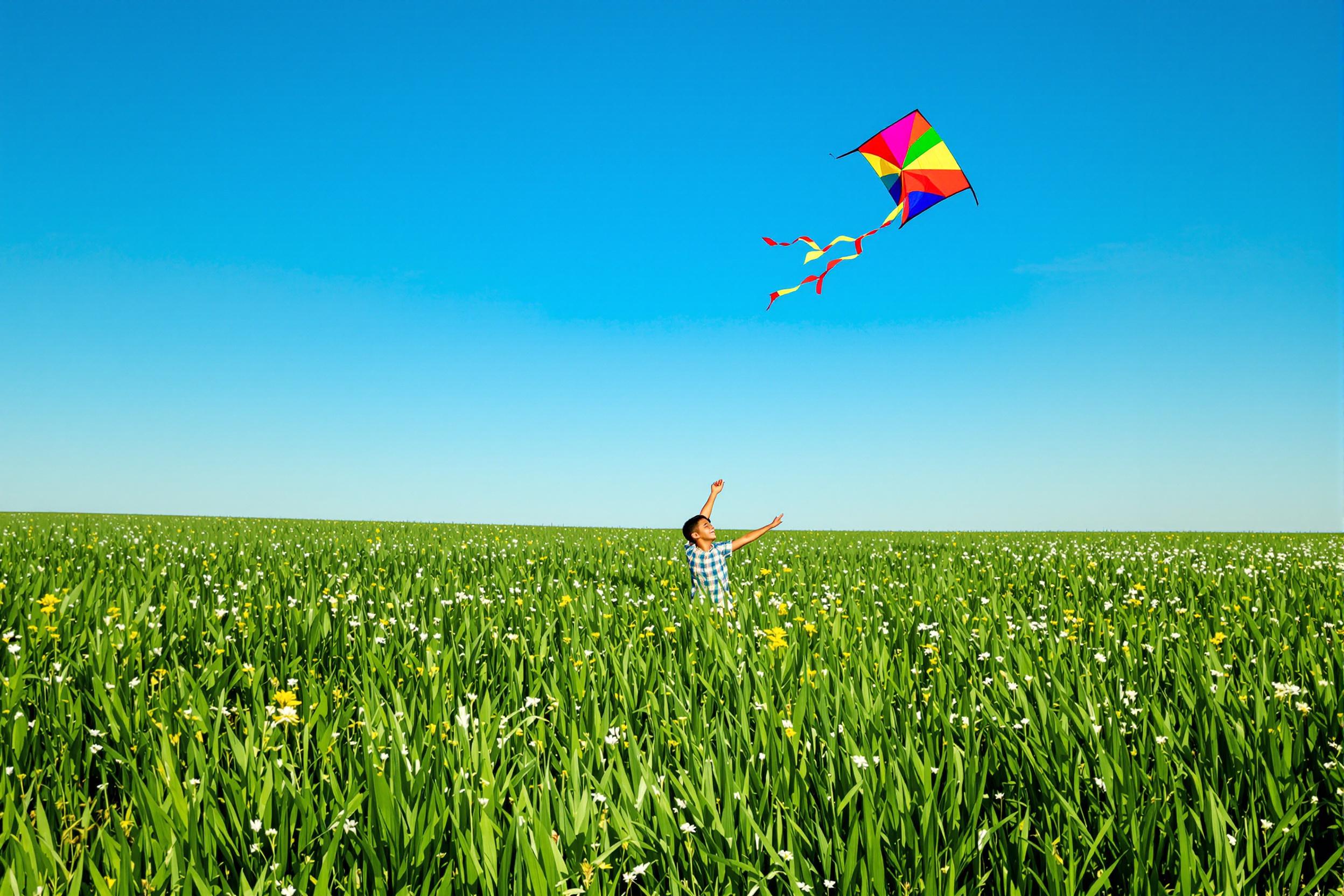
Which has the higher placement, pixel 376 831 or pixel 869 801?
pixel 869 801

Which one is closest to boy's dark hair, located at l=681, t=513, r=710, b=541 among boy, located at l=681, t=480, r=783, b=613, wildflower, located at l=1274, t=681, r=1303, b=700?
boy, located at l=681, t=480, r=783, b=613

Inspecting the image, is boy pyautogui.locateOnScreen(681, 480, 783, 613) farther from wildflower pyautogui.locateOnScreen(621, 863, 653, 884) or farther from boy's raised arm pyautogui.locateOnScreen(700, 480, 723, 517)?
wildflower pyautogui.locateOnScreen(621, 863, 653, 884)

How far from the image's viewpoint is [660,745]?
3.53 meters

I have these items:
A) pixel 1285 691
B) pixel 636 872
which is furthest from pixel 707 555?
pixel 636 872

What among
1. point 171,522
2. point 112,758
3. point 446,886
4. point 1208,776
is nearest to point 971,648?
point 1208,776

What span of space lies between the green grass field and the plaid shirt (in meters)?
0.88

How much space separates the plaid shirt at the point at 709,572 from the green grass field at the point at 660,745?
88cm

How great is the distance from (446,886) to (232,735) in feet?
5.11

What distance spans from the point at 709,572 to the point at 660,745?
4445 millimetres

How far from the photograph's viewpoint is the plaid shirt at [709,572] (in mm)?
7879

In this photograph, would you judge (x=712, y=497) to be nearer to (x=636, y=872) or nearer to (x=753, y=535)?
(x=753, y=535)

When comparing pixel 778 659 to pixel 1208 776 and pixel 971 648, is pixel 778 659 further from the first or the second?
pixel 1208 776

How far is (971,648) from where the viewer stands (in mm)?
5418

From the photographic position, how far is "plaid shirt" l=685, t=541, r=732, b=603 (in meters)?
7.88
